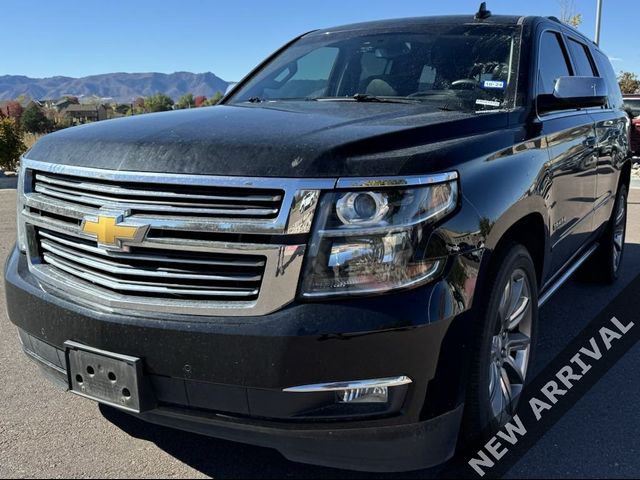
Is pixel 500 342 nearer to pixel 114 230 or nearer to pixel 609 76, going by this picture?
pixel 114 230

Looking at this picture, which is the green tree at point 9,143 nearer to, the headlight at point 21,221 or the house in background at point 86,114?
the house in background at point 86,114

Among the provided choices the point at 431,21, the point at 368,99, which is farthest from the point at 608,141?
the point at 368,99

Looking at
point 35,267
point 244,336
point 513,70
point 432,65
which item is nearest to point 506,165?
point 513,70

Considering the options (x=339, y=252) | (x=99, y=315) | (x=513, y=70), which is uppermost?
(x=513, y=70)

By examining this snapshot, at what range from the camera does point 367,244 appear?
6.29 ft

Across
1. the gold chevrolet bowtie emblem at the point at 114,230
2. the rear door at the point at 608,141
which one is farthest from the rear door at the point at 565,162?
the gold chevrolet bowtie emblem at the point at 114,230

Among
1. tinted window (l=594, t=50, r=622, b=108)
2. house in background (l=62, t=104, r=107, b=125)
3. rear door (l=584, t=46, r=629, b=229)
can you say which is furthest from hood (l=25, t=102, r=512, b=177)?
house in background (l=62, t=104, r=107, b=125)

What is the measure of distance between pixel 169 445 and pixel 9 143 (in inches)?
519

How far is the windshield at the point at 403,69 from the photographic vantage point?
3100 mm

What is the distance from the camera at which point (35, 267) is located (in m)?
2.48

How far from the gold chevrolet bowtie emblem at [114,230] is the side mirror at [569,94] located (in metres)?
2.07

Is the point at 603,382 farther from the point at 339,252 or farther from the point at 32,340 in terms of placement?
the point at 32,340

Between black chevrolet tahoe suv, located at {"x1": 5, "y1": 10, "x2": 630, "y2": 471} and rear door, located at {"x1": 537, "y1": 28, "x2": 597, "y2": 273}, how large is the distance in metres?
0.56

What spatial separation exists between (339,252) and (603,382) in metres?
2.17
